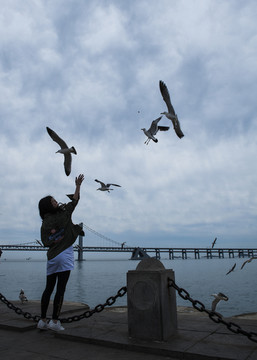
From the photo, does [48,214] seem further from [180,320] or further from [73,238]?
[180,320]

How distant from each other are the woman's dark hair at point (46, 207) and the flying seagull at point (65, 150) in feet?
9.19

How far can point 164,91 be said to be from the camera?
22.6 ft

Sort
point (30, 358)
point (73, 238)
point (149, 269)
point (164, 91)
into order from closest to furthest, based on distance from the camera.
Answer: point (30, 358) < point (149, 269) < point (73, 238) < point (164, 91)

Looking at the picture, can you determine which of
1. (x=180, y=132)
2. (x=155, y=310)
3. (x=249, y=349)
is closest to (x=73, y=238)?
(x=155, y=310)

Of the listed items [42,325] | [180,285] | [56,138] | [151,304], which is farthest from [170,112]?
[180,285]

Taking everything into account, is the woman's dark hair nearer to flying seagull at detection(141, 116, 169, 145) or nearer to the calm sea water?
flying seagull at detection(141, 116, 169, 145)

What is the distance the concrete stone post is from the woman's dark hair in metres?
1.38

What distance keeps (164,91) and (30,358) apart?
5.63 m

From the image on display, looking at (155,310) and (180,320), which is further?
(180,320)

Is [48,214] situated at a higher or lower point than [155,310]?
higher

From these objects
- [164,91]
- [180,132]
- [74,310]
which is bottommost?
[74,310]

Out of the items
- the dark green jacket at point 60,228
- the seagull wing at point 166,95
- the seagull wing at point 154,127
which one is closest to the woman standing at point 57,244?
the dark green jacket at point 60,228

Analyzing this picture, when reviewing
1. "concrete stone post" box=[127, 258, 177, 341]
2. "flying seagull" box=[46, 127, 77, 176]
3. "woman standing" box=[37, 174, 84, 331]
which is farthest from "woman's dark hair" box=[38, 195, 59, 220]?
"flying seagull" box=[46, 127, 77, 176]

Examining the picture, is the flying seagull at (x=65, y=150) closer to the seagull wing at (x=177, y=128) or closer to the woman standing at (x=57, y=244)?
the seagull wing at (x=177, y=128)
